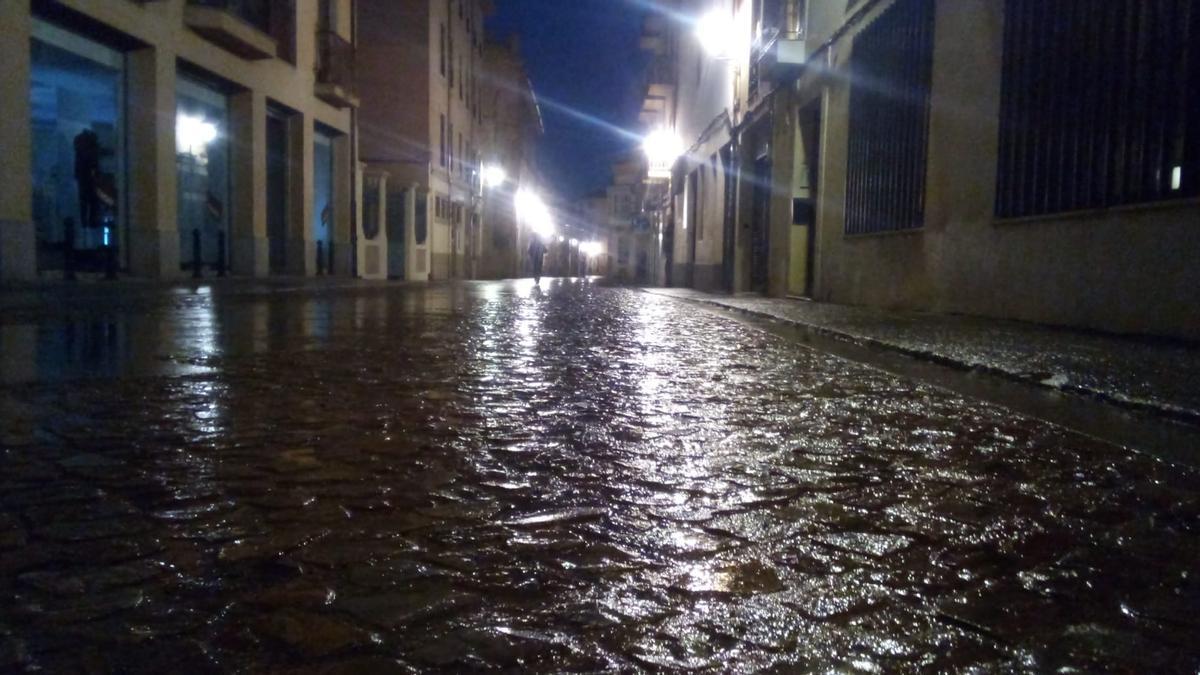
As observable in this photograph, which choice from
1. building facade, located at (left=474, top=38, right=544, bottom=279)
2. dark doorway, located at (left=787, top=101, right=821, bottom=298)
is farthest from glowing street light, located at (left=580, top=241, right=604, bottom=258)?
dark doorway, located at (left=787, top=101, right=821, bottom=298)

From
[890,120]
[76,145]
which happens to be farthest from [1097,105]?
[76,145]

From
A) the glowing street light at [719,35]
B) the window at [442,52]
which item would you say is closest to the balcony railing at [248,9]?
the glowing street light at [719,35]

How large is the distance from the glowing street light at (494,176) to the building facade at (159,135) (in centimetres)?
2909

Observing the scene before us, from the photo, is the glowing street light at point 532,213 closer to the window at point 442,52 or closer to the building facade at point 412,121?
the building facade at point 412,121

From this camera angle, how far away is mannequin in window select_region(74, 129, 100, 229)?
567 inches

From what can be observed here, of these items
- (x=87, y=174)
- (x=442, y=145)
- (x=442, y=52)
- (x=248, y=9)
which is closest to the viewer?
(x=87, y=174)

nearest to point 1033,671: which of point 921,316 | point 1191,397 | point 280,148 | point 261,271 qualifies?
point 1191,397

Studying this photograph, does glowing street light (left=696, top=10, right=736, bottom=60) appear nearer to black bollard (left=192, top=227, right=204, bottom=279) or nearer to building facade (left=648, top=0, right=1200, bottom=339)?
building facade (left=648, top=0, right=1200, bottom=339)

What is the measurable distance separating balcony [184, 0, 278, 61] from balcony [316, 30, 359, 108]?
2.72 meters

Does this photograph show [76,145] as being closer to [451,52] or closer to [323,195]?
[323,195]

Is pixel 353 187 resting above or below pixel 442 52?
below

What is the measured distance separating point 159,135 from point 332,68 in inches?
329

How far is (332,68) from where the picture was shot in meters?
23.2

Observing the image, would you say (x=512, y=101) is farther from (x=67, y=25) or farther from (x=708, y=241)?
(x=67, y=25)
